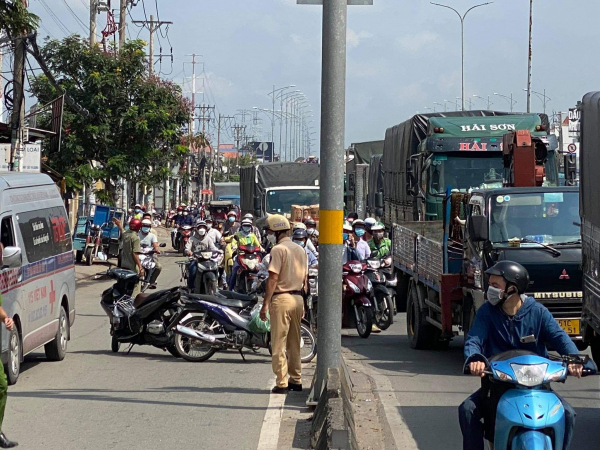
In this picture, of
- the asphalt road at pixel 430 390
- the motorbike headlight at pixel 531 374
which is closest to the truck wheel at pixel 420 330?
the asphalt road at pixel 430 390

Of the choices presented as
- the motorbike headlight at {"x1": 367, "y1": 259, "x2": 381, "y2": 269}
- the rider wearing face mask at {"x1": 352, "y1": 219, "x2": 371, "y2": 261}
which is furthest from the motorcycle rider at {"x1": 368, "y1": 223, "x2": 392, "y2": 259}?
the motorbike headlight at {"x1": 367, "y1": 259, "x2": 381, "y2": 269}

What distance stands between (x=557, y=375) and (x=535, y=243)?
19.9 ft

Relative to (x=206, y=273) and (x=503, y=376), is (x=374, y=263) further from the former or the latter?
(x=503, y=376)

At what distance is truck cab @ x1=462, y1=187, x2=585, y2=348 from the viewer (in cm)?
1041

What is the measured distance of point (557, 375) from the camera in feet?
16.1

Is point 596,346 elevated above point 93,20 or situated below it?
below

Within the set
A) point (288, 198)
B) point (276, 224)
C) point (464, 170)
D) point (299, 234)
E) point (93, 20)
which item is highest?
point (93, 20)

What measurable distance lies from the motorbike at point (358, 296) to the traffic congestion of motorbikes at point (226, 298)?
0.05ft

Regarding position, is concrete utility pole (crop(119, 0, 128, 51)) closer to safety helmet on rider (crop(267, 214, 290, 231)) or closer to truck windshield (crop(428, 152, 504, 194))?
truck windshield (crop(428, 152, 504, 194))

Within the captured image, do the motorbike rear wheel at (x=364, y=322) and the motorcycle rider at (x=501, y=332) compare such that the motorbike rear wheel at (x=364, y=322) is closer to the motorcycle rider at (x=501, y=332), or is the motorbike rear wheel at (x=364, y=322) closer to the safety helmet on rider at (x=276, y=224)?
the safety helmet on rider at (x=276, y=224)

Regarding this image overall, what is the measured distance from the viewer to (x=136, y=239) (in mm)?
17188

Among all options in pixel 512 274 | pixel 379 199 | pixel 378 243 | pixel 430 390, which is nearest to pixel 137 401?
pixel 430 390

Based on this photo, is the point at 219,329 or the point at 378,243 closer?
the point at 219,329

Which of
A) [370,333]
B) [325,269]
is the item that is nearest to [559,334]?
[325,269]
